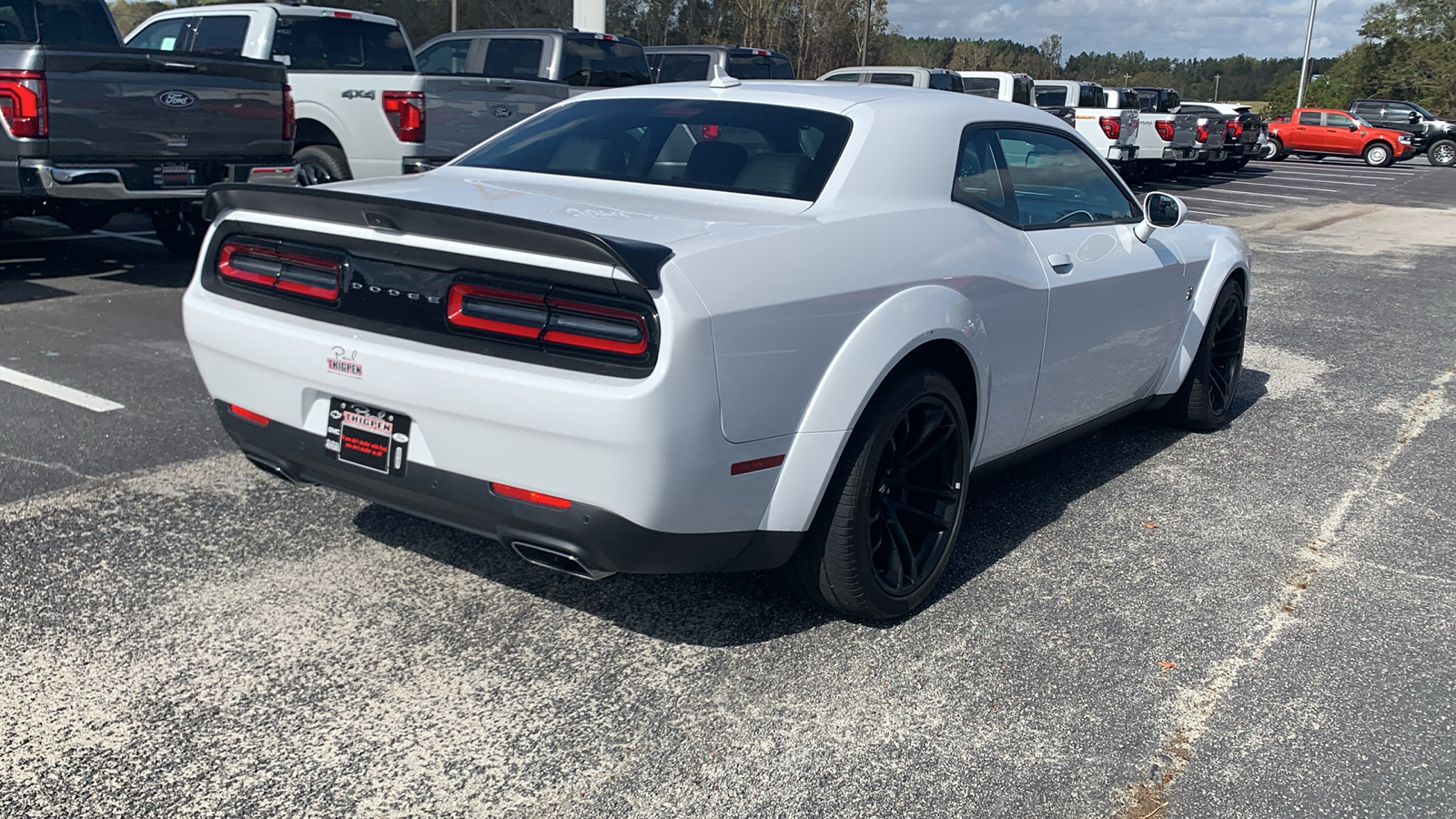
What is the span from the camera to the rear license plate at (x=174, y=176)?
7840mm

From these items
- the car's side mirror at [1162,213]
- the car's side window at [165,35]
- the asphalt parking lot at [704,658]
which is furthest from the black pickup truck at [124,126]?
the car's side mirror at [1162,213]

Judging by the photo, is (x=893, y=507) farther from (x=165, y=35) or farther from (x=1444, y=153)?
(x=1444, y=153)

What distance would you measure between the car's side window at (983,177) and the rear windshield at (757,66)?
12526mm

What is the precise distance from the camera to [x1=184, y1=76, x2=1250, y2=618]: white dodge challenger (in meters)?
2.79

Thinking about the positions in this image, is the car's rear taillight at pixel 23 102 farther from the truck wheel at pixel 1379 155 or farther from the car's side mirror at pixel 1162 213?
the truck wheel at pixel 1379 155

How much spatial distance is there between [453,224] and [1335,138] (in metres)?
38.3

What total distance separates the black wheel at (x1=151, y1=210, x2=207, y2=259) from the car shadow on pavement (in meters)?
6.16

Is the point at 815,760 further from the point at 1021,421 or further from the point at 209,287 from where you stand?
the point at 209,287

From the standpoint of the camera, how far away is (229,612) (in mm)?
3412

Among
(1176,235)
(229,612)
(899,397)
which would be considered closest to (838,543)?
(899,397)

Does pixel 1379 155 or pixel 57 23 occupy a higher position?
pixel 57 23

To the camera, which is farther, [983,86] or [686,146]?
[983,86]

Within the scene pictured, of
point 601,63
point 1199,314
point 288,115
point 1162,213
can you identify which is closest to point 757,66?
point 601,63

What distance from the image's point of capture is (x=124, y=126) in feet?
24.9
